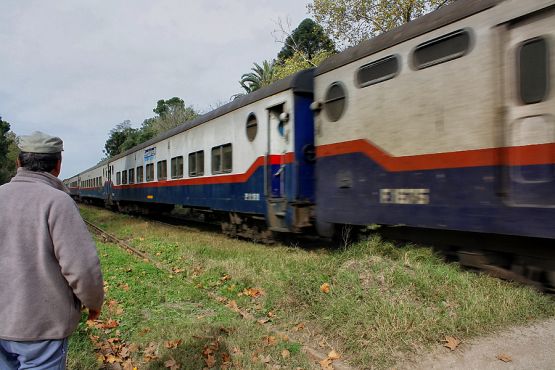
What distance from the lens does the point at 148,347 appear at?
448cm

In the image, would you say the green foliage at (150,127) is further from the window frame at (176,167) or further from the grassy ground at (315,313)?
the grassy ground at (315,313)

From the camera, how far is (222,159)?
11430 millimetres

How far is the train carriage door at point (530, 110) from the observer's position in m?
4.33

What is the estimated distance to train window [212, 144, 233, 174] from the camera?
11078 mm

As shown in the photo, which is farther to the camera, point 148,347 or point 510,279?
point 510,279

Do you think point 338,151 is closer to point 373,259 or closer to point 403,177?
point 403,177

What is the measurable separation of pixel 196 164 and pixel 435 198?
29.1 feet

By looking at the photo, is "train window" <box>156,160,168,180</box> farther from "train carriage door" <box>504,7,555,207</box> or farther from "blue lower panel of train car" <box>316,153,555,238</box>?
"train carriage door" <box>504,7,555,207</box>

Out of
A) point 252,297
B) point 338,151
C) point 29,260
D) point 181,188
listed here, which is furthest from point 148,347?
point 181,188

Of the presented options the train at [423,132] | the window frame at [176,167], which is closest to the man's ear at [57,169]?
the train at [423,132]

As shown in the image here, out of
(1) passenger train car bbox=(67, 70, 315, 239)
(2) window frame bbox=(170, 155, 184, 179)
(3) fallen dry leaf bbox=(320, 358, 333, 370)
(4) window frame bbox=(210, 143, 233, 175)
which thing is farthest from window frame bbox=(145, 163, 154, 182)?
(3) fallen dry leaf bbox=(320, 358, 333, 370)

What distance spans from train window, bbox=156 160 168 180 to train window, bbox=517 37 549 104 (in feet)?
43.6

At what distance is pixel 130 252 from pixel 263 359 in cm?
693

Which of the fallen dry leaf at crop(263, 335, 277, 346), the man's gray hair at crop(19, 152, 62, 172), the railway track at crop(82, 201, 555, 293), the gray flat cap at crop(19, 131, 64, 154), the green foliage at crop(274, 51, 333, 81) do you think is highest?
the green foliage at crop(274, 51, 333, 81)
